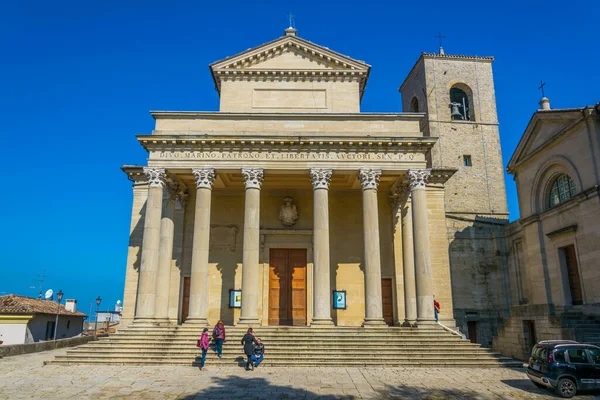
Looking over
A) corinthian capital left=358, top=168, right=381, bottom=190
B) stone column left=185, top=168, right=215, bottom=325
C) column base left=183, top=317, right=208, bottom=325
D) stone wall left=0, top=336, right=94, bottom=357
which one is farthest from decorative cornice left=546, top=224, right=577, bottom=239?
stone wall left=0, top=336, right=94, bottom=357

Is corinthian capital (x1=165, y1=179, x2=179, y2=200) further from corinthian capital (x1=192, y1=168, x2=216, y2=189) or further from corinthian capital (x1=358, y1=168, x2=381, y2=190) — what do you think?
corinthian capital (x1=358, y1=168, x2=381, y2=190)

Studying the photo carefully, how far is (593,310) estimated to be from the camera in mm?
19719

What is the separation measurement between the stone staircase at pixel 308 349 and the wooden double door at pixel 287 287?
199 inches

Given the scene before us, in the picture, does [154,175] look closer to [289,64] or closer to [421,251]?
[289,64]

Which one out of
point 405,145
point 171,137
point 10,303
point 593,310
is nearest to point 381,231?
point 405,145

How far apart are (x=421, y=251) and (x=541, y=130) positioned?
10.4m

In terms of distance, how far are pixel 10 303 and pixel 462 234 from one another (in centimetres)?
2959

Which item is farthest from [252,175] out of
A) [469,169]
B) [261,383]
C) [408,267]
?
[469,169]

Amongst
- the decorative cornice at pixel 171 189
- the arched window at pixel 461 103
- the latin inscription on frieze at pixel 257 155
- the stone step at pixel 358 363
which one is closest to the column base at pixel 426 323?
the stone step at pixel 358 363

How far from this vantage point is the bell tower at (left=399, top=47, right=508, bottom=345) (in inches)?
1180

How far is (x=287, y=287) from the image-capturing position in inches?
941

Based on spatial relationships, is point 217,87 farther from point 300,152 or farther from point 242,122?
point 300,152

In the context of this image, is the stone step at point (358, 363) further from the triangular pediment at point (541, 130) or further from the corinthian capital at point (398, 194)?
the triangular pediment at point (541, 130)

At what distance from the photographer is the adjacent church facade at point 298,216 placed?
2002cm
